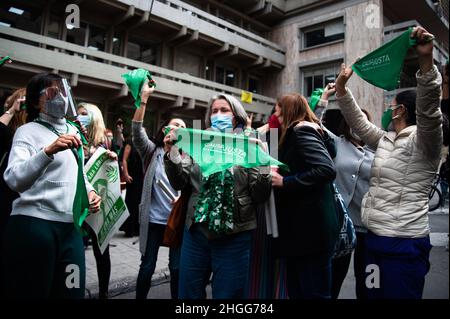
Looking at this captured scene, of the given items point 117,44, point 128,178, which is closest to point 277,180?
point 128,178

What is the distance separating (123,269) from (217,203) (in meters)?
2.85

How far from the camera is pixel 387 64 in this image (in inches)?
84.0

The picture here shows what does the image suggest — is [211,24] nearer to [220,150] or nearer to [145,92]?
[145,92]

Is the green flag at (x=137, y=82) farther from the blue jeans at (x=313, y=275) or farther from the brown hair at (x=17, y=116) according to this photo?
the blue jeans at (x=313, y=275)

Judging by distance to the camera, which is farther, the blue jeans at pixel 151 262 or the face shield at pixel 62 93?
the blue jeans at pixel 151 262

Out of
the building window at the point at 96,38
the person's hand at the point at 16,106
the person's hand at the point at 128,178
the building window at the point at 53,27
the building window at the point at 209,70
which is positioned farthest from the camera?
the building window at the point at 209,70

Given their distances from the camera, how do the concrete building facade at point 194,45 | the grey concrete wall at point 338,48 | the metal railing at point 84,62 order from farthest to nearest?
the grey concrete wall at point 338,48, the concrete building facade at point 194,45, the metal railing at point 84,62

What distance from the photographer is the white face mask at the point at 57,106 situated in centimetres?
184

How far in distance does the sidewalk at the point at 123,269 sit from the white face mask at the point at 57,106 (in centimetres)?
230

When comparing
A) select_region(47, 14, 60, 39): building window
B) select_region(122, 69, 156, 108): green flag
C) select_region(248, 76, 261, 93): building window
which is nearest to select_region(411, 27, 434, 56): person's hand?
select_region(122, 69, 156, 108): green flag

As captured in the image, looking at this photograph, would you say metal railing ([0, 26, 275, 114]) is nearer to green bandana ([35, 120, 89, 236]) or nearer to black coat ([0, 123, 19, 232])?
black coat ([0, 123, 19, 232])

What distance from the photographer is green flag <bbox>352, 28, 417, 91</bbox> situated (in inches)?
79.7

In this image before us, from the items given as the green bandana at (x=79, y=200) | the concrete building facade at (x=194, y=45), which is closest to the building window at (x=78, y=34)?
the concrete building facade at (x=194, y=45)

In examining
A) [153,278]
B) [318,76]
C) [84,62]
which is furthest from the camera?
[318,76]
